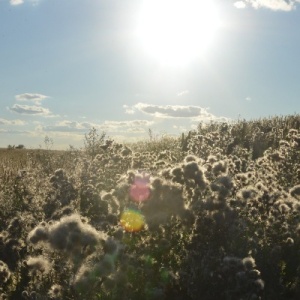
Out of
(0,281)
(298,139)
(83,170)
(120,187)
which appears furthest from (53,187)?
(298,139)

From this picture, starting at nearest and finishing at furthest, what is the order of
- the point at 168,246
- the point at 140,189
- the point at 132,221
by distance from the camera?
the point at 168,246, the point at 140,189, the point at 132,221

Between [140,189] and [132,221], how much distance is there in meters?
0.67

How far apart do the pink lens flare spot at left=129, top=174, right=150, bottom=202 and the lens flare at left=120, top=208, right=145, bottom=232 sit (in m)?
0.30

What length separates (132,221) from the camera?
797 cm

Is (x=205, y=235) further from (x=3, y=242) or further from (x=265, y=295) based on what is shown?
(x=3, y=242)

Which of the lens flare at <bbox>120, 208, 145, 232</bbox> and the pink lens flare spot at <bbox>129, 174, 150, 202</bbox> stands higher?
the pink lens flare spot at <bbox>129, 174, 150, 202</bbox>

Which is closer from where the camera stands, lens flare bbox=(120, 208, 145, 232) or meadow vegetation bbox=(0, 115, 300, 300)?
meadow vegetation bbox=(0, 115, 300, 300)

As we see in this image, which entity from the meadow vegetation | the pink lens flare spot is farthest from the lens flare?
the pink lens flare spot

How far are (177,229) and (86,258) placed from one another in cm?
259

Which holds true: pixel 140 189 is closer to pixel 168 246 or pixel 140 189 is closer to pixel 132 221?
pixel 132 221

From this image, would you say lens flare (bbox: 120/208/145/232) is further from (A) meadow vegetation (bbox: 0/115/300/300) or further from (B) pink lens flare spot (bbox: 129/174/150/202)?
(B) pink lens flare spot (bbox: 129/174/150/202)

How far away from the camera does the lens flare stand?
306 inches

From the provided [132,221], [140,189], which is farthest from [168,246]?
[140,189]

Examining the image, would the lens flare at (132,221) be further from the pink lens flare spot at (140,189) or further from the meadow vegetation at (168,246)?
the pink lens flare spot at (140,189)
